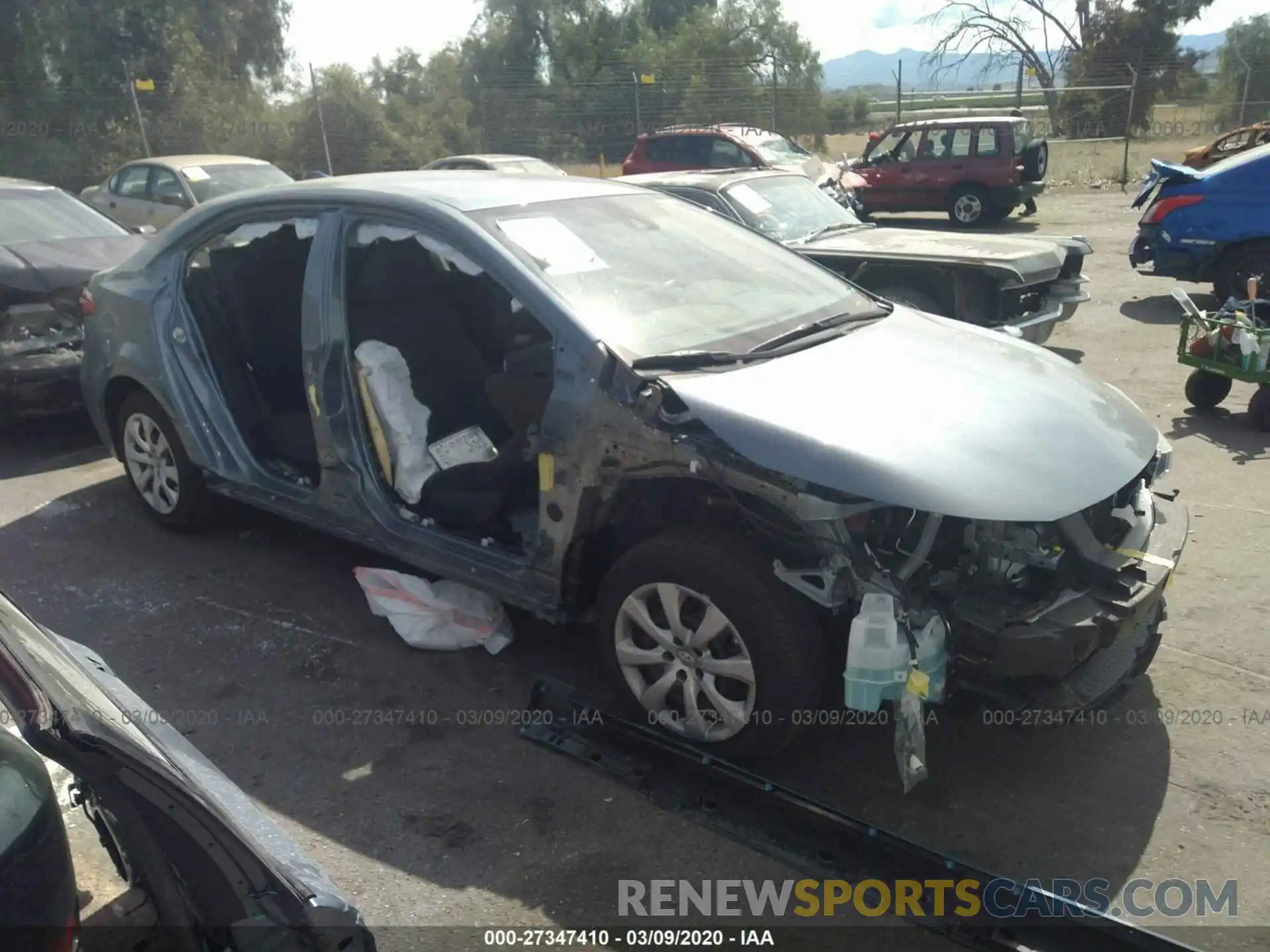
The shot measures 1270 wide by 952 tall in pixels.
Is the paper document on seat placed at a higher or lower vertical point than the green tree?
lower

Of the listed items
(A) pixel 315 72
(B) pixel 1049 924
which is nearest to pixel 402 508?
(B) pixel 1049 924

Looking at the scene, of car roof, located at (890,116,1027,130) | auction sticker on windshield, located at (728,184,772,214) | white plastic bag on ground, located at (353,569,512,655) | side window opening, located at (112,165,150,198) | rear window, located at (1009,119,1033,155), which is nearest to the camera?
white plastic bag on ground, located at (353,569,512,655)

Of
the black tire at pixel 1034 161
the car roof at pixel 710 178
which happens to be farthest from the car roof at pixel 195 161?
the black tire at pixel 1034 161

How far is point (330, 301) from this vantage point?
12.8 feet

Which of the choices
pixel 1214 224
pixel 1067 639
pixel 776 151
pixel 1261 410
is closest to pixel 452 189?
pixel 1067 639

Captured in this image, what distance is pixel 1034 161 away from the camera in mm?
15883

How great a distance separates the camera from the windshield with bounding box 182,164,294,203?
12258 millimetres

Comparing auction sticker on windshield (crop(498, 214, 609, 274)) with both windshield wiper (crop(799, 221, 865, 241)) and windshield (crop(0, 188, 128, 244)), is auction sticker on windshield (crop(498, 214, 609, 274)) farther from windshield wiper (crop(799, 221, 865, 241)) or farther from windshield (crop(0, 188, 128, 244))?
windshield (crop(0, 188, 128, 244))

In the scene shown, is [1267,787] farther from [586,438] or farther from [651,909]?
[586,438]

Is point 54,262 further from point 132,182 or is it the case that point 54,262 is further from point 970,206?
point 970,206

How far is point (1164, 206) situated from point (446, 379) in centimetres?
768

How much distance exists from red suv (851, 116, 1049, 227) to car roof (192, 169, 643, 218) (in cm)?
1299

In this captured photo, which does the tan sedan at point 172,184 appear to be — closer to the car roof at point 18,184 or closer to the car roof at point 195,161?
the car roof at point 195,161

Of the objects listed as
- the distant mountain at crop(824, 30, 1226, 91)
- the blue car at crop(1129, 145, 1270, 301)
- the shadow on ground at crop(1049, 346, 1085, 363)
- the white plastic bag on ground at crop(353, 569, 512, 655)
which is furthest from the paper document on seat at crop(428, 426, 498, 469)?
the distant mountain at crop(824, 30, 1226, 91)
